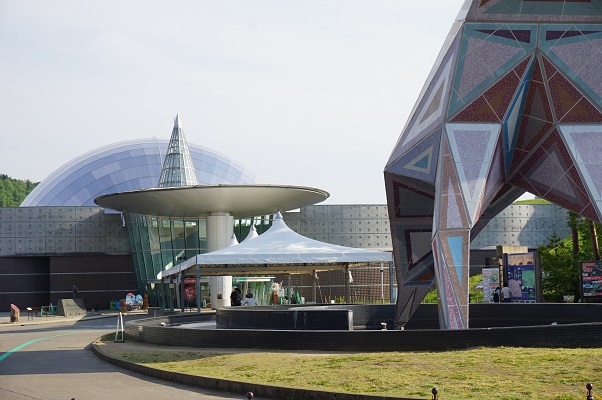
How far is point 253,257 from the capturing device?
3262cm

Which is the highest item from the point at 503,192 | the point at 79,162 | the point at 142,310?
the point at 79,162

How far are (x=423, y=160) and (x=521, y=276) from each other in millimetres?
A: 15992

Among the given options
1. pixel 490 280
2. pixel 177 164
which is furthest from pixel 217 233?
pixel 490 280

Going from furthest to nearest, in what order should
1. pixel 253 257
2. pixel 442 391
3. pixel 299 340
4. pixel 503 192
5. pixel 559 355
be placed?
pixel 253 257, pixel 503 192, pixel 299 340, pixel 559 355, pixel 442 391

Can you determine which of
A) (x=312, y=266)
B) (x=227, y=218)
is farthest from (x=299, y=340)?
(x=227, y=218)

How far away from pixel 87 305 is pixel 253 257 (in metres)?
30.9

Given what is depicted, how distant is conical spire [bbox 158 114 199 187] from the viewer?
197 feet

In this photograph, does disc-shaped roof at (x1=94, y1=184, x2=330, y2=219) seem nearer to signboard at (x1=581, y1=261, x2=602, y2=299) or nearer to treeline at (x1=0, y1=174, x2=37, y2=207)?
signboard at (x1=581, y1=261, x2=602, y2=299)

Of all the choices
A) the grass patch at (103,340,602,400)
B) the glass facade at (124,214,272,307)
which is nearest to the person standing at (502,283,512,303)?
the grass patch at (103,340,602,400)

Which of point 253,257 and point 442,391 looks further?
point 253,257

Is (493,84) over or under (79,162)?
under

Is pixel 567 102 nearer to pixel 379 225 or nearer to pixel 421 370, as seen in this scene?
pixel 421 370

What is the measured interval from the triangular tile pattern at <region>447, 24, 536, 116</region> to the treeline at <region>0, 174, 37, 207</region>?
9942 cm

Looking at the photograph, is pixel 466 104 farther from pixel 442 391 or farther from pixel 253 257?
pixel 253 257
